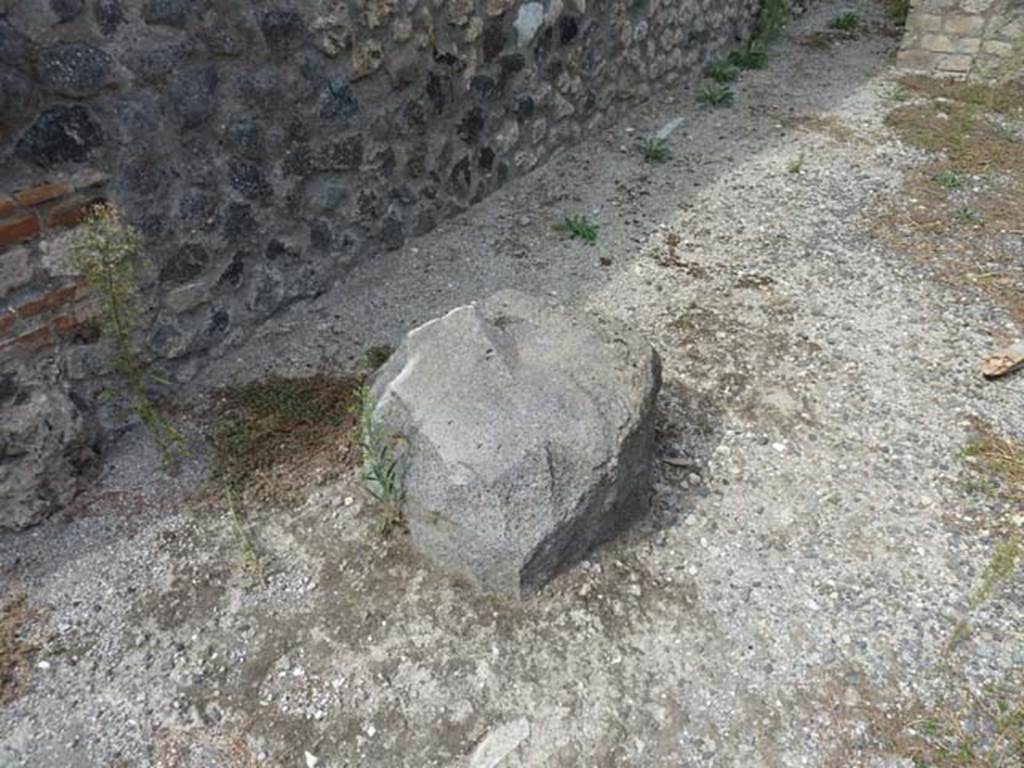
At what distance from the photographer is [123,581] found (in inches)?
94.9

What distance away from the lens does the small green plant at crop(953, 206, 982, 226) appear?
414 cm

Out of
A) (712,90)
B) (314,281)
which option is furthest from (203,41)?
(712,90)

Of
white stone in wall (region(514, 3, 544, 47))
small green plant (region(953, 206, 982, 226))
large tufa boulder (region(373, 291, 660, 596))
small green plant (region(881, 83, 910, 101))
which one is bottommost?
small green plant (region(953, 206, 982, 226))

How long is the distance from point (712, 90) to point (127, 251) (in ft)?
14.1

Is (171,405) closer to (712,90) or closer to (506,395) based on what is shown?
(506,395)

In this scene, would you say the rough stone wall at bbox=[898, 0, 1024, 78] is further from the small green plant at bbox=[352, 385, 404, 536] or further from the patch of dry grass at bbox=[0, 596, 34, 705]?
the patch of dry grass at bbox=[0, 596, 34, 705]

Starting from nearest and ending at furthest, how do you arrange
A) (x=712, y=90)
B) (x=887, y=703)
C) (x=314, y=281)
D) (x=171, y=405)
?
(x=887, y=703), (x=171, y=405), (x=314, y=281), (x=712, y=90)

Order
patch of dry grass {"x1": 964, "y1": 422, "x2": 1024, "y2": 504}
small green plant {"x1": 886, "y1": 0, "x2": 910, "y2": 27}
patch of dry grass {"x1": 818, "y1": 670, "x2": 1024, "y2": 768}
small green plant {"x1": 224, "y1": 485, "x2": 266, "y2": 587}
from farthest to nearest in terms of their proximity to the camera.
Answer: small green plant {"x1": 886, "y1": 0, "x2": 910, "y2": 27}, patch of dry grass {"x1": 964, "y1": 422, "x2": 1024, "y2": 504}, small green plant {"x1": 224, "y1": 485, "x2": 266, "y2": 587}, patch of dry grass {"x1": 818, "y1": 670, "x2": 1024, "y2": 768}

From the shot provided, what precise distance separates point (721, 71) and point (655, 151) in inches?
58.1

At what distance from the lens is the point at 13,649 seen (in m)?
2.22

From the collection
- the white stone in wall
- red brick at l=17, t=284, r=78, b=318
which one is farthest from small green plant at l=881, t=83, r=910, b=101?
red brick at l=17, t=284, r=78, b=318

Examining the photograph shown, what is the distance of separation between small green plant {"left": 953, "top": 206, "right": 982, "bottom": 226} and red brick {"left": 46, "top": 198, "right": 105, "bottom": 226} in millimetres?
3875

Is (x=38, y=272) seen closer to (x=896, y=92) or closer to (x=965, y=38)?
(x=896, y=92)

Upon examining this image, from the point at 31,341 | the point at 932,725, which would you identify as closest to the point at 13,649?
the point at 31,341
